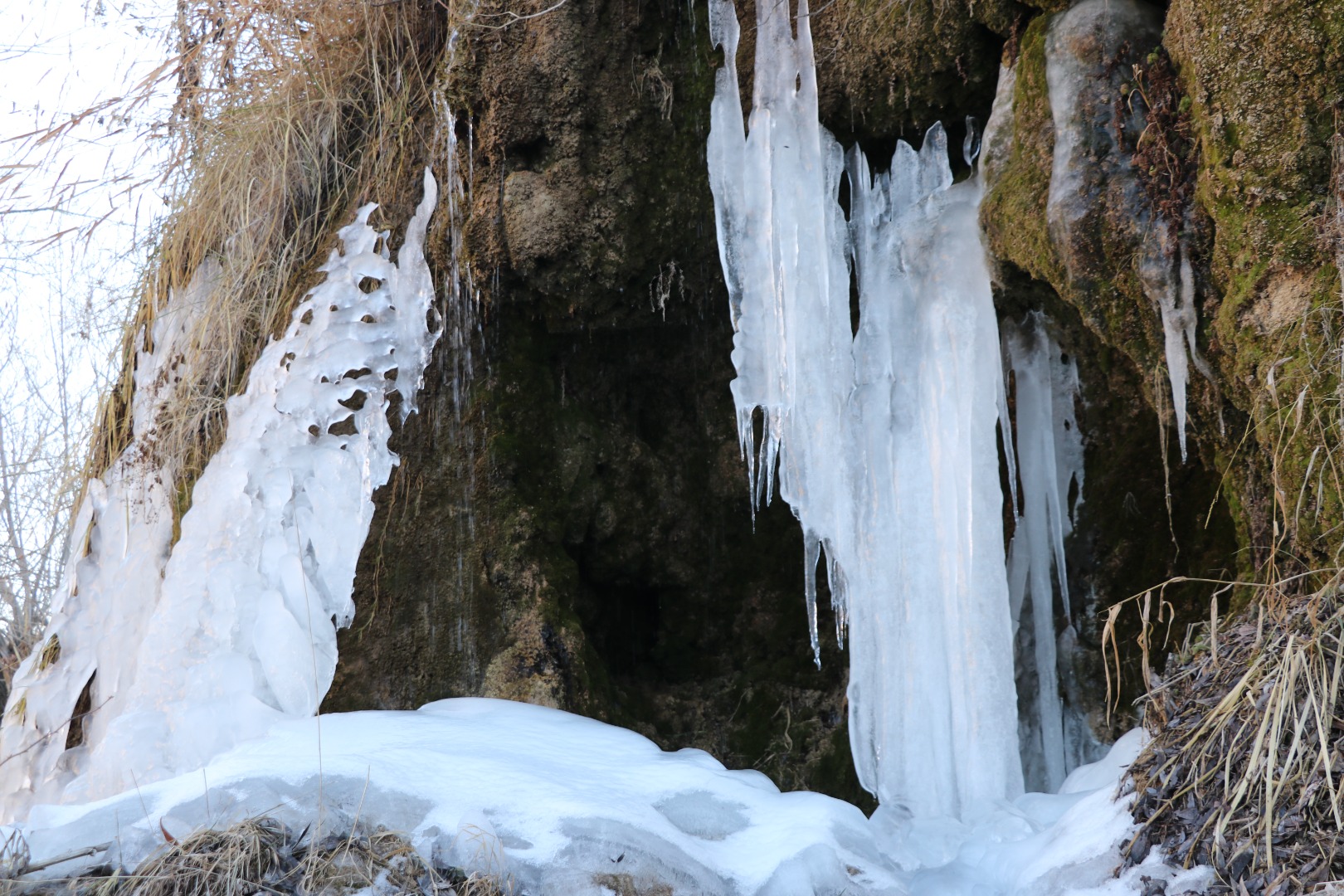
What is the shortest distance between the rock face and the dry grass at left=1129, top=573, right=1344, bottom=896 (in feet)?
1.11

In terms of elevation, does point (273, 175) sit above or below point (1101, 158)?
above

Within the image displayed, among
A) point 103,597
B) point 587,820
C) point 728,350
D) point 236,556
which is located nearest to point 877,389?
point 728,350

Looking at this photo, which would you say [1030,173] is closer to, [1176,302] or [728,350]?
[1176,302]

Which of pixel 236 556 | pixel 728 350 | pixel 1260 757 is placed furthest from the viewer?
pixel 728 350

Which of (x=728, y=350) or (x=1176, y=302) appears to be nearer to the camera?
(x=1176, y=302)

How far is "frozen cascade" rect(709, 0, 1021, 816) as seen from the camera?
3.85m

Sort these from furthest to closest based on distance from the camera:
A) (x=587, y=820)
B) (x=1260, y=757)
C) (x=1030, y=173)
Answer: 1. (x=1030, y=173)
2. (x=587, y=820)
3. (x=1260, y=757)

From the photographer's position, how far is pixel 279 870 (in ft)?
8.25

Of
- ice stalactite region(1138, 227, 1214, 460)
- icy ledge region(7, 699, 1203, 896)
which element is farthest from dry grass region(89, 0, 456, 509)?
ice stalactite region(1138, 227, 1214, 460)

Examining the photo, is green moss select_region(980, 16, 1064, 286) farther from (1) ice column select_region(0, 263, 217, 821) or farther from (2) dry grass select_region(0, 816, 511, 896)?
(1) ice column select_region(0, 263, 217, 821)

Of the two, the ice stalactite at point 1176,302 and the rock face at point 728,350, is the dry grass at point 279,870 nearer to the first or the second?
the rock face at point 728,350

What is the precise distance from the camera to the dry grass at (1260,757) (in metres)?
2.22

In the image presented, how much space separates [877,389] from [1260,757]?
78.8 inches

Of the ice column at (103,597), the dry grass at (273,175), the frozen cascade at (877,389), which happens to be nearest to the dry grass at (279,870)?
the frozen cascade at (877,389)
